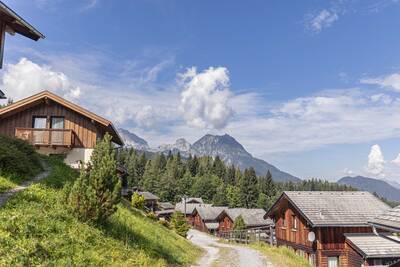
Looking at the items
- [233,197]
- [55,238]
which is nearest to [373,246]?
[55,238]

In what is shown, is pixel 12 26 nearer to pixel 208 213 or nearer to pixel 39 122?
pixel 39 122

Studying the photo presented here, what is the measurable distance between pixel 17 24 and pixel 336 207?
26794 millimetres

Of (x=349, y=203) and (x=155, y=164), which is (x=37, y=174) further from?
(x=155, y=164)

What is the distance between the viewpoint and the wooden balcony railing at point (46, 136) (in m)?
28.0

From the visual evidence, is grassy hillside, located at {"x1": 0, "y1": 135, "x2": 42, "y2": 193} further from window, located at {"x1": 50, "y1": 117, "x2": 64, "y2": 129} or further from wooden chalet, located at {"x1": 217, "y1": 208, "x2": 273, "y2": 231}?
wooden chalet, located at {"x1": 217, "y1": 208, "x2": 273, "y2": 231}

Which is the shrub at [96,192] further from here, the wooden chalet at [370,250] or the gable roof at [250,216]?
the gable roof at [250,216]

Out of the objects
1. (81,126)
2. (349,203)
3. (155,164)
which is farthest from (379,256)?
(155,164)

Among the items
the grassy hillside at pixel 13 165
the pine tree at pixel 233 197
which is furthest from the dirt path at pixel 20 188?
the pine tree at pixel 233 197

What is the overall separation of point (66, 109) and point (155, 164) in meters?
146

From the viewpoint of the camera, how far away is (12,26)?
1777cm

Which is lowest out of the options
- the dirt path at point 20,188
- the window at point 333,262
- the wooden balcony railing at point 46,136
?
the window at point 333,262

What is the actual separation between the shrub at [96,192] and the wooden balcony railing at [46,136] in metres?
15.0

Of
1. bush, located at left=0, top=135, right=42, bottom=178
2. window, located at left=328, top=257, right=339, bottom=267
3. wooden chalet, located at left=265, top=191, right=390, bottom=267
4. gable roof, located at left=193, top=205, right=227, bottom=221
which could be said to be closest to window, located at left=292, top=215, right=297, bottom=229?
wooden chalet, located at left=265, top=191, right=390, bottom=267

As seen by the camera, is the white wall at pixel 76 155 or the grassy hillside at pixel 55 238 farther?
the white wall at pixel 76 155
